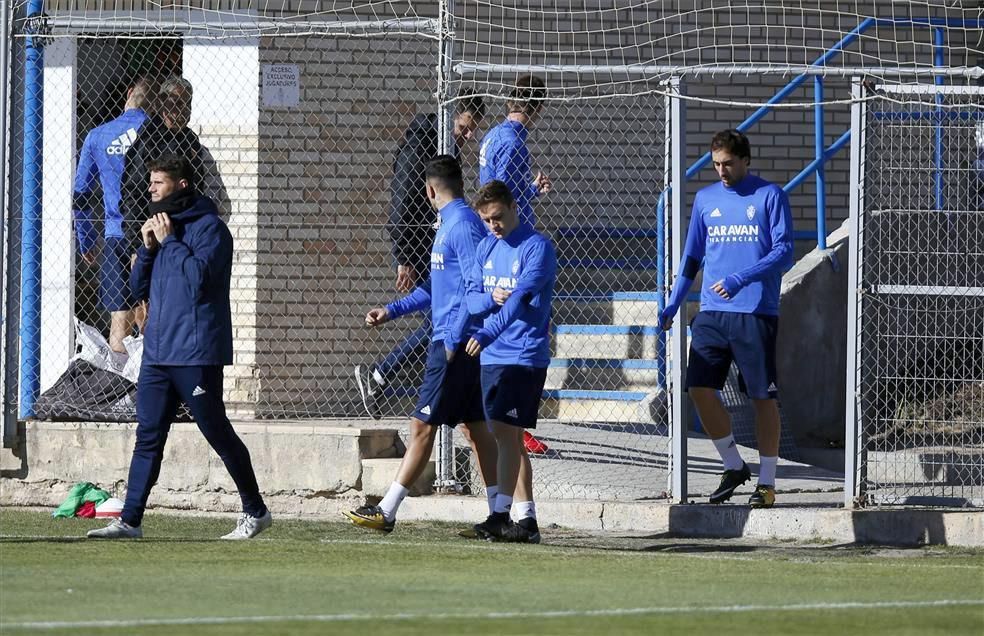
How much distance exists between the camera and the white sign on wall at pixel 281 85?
13.6 meters

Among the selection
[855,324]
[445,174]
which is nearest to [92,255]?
[445,174]

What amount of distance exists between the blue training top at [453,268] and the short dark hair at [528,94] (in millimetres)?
1547

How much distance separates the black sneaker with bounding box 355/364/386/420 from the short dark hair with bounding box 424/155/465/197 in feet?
9.13

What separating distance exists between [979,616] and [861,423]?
3.55m

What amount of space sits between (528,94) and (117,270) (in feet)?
9.69

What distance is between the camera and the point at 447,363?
9812mm

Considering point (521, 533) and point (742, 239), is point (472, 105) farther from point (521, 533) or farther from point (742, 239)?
point (521, 533)

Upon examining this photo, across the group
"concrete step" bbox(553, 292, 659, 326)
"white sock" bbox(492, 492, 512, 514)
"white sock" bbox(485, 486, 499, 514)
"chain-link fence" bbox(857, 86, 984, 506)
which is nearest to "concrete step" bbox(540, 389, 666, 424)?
"concrete step" bbox(553, 292, 659, 326)

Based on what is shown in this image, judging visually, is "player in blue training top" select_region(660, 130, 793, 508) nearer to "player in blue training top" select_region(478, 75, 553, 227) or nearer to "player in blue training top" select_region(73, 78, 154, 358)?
"player in blue training top" select_region(478, 75, 553, 227)

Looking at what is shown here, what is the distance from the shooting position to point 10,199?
11688 mm

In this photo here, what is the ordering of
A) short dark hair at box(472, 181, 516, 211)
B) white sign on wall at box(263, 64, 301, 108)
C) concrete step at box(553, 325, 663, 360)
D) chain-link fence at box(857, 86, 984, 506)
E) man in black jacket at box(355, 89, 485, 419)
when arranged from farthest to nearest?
concrete step at box(553, 325, 663, 360) → white sign on wall at box(263, 64, 301, 108) → man in black jacket at box(355, 89, 485, 419) → chain-link fence at box(857, 86, 984, 506) → short dark hair at box(472, 181, 516, 211)

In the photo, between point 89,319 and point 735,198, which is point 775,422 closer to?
point 735,198

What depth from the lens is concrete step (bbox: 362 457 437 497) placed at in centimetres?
1103

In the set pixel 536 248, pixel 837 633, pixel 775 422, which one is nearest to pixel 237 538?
pixel 536 248
